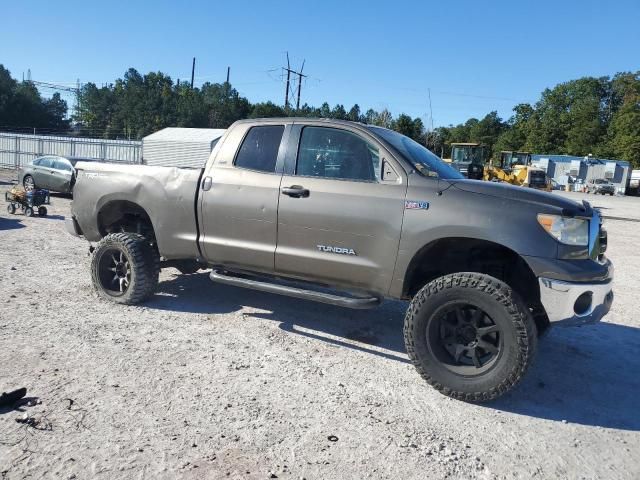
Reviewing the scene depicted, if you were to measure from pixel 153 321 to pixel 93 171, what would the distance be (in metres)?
1.97

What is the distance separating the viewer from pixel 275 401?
3508 mm

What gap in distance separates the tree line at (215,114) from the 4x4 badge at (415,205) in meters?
54.8

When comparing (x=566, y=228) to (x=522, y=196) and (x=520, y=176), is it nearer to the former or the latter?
(x=522, y=196)

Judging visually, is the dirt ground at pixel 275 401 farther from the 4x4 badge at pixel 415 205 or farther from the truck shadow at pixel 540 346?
the 4x4 badge at pixel 415 205

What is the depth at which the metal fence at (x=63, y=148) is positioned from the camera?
92.2ft

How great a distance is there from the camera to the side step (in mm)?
4105

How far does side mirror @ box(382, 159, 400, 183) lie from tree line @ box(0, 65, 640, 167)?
54524mm

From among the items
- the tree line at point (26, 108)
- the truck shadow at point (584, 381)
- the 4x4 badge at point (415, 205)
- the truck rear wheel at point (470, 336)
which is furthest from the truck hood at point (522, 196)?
the tree line at point (26, 108)

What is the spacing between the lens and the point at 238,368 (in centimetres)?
400

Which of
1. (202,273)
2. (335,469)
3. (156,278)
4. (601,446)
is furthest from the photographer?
(202,273)

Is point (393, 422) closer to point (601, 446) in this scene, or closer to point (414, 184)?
point (601, 446)

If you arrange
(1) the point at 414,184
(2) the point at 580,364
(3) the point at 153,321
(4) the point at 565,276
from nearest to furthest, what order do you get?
(4) the point at 565,276 < (1) the point at 414,184 < (2) the point at 580,364 < (3) the point at 153,321

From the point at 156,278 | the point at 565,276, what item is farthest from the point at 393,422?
the point at 156,278

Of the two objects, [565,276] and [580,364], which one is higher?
[565,276]
